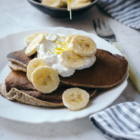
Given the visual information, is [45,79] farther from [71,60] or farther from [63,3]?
[63,3]

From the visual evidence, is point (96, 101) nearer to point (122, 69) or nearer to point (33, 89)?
point (122, 69)

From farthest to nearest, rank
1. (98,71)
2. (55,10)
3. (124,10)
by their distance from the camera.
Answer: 1. (124,10)
2. (55,10)
3. (98,71)

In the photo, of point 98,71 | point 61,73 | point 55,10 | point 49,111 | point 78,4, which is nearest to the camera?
point 49,111

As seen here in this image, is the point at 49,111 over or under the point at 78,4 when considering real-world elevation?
under

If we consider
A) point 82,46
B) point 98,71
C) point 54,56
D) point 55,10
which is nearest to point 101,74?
point 98,71

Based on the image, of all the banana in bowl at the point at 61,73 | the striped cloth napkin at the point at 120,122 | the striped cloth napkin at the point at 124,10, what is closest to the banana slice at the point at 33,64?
the banana in bowl at the point at 61,73

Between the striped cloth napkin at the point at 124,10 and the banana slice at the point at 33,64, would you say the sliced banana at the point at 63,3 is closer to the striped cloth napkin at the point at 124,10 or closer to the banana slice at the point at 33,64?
the striped cloth napkin at the point at 124,10
